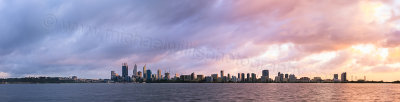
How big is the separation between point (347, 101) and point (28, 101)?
9639 centimetres

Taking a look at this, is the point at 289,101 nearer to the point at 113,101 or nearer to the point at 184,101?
the point at 184,101

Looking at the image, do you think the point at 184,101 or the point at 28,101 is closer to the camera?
the point at 184,101

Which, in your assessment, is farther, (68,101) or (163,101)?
(68,101)

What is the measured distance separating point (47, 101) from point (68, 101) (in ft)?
23.2

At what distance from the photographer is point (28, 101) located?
102 m

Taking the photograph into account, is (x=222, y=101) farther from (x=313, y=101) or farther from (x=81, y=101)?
(x=81, y=101)

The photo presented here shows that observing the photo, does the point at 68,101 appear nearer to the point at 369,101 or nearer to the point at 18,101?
the point at 18,101

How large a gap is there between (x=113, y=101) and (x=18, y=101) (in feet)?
105

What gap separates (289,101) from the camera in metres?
95.4

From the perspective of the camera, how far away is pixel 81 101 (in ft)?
318

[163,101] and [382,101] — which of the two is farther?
[382,101]

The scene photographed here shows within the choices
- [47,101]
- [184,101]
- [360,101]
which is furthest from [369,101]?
[47,101]

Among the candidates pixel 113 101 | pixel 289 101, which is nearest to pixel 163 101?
pixel 113 101

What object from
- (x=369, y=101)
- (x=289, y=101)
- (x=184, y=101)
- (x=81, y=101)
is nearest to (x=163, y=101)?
(x=184, y=101)
